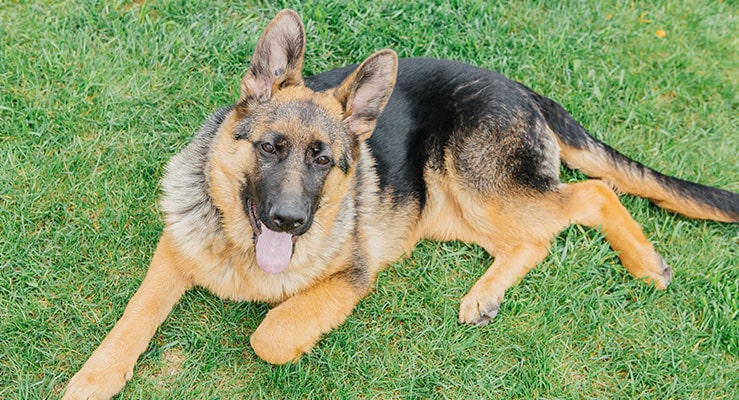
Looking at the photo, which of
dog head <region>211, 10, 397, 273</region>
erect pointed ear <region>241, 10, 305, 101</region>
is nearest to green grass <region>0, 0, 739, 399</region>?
dog head <region>211, 10, 397, 273</region>

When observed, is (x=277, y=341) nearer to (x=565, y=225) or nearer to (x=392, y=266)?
(x=392, y=266)

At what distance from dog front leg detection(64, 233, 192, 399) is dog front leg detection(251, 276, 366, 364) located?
0.68 m

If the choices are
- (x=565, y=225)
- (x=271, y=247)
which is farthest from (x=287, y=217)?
(x=565, y=225)

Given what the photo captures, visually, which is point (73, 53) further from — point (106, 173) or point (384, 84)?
point (384, 84)

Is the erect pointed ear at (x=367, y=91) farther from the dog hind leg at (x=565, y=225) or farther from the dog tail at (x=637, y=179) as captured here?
the dog tail at (x=637, y=179)

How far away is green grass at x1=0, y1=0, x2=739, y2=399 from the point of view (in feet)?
14.4

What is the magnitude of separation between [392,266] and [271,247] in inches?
50.4

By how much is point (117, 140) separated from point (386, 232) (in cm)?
242

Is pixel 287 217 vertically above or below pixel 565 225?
above

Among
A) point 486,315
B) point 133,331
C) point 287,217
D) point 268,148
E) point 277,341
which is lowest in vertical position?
point 486,315

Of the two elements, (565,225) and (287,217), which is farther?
(565,225)

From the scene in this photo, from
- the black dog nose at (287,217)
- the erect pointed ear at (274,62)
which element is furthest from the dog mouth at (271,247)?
the erect pointed ear at (274,62)

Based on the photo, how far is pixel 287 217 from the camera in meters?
3.73

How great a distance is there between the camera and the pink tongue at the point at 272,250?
414 centimetres
